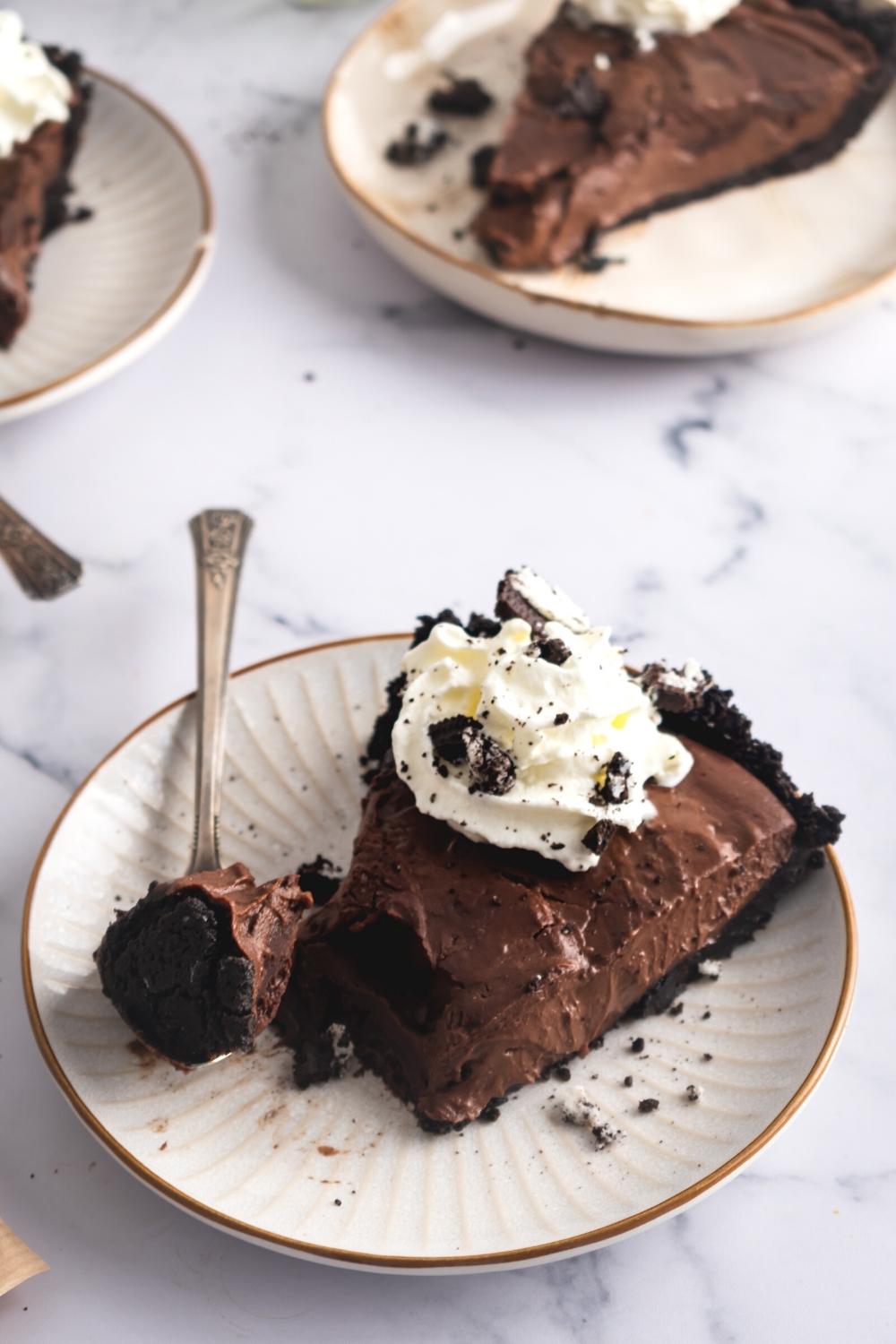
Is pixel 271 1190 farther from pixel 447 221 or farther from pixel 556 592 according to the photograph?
pixel 447 221

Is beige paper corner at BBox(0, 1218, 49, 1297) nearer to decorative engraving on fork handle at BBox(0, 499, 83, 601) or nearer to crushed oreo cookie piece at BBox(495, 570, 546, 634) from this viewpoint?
crushed oreo cookie piece at BBox(495, 570, 546, 634)

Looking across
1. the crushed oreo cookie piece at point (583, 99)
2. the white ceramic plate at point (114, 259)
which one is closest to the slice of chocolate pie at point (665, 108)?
the crushed oreo cookie piece at point (583, 99)

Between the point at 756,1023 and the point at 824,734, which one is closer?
the point at 756,1023

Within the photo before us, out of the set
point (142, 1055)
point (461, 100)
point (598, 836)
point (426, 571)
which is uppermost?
point (461, 100)

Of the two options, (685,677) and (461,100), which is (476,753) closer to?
(685,677)

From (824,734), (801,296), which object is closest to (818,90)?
(801,296)

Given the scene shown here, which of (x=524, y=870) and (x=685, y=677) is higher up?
(x=685, y=677)

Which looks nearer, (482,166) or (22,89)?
(22,89)

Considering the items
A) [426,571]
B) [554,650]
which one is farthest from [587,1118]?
[426,571]
